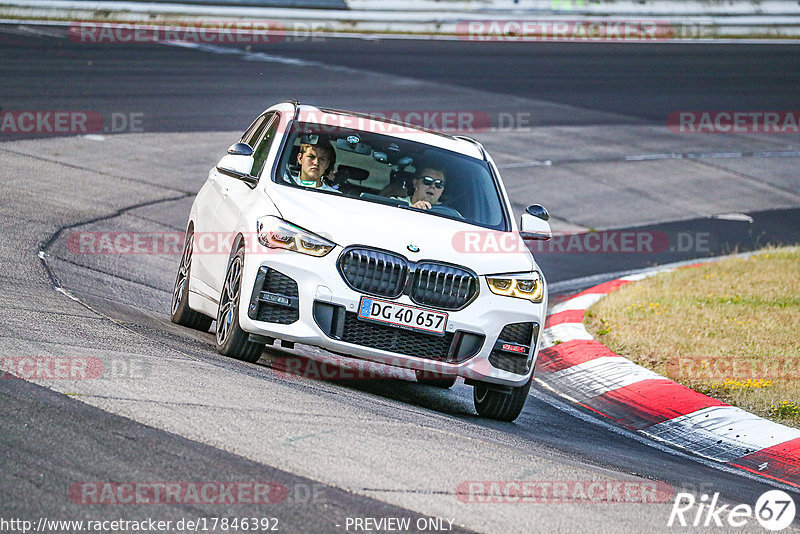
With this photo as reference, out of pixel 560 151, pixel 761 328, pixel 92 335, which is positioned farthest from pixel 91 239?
pixel 560 151

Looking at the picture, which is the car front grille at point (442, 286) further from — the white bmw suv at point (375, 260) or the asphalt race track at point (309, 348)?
the asphalt race track at point (309, 348)

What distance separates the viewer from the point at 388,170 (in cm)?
873

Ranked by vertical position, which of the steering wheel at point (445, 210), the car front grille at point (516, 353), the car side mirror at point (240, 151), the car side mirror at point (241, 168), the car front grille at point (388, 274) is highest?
the car side mirror at point (240, 151)

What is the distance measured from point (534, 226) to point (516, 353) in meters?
1.30

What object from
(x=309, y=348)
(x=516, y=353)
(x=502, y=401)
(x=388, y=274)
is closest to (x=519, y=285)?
(x=516, y=353)

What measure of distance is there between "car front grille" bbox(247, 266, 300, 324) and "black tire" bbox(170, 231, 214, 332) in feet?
6.09

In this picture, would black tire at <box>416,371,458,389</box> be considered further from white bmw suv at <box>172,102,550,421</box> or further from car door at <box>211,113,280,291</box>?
car door at <box>211,113,280,291</box>

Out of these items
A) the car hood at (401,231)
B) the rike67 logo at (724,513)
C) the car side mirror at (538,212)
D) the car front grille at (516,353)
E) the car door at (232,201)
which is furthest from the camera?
the car side mirror at (538,212)

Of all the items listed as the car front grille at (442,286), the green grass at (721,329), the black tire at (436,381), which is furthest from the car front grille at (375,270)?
the green grass at (721,329)

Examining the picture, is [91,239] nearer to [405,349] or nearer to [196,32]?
[405,349]

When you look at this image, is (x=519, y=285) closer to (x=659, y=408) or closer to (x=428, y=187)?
(x=428, y=187)

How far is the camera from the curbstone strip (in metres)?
7.95

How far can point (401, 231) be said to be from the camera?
7.66m

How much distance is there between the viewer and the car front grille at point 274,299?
24.3 ft
